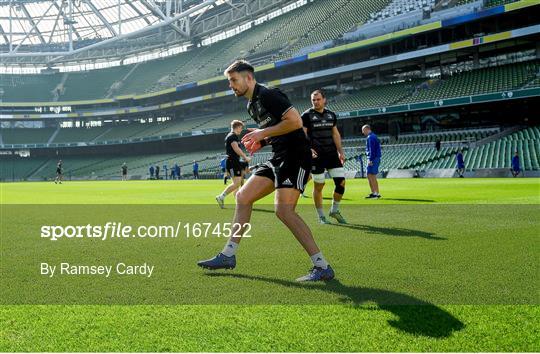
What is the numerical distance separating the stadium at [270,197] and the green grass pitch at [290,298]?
0.02m

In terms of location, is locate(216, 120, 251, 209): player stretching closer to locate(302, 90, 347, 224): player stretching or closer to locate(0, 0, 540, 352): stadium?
locate(0, 0, 540, 352): stadium

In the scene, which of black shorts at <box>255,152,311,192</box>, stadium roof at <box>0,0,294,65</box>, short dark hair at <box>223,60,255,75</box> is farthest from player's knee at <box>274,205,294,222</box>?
stadium roof at <box>0,0,294,65</box>

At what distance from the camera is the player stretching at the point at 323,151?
30.9ft

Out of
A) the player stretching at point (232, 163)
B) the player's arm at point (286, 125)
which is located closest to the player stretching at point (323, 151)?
the player stretching at point (232, 163)

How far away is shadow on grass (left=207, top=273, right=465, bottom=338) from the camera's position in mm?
3318

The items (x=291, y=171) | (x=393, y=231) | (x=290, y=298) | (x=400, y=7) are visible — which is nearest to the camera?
(x=290, y=298)

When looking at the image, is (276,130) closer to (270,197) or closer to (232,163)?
(232,163)

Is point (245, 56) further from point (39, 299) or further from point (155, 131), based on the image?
point (39, 299)

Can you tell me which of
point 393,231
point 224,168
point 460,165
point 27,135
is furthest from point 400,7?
point 27,135

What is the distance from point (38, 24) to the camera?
7788 centimetres

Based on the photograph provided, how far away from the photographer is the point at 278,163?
5.11m

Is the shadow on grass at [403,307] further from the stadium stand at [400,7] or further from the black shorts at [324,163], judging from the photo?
the stadium stand at [400,7]

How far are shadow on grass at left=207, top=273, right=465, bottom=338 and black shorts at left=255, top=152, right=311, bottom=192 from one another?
0.92 metres

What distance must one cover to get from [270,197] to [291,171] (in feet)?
40.1
